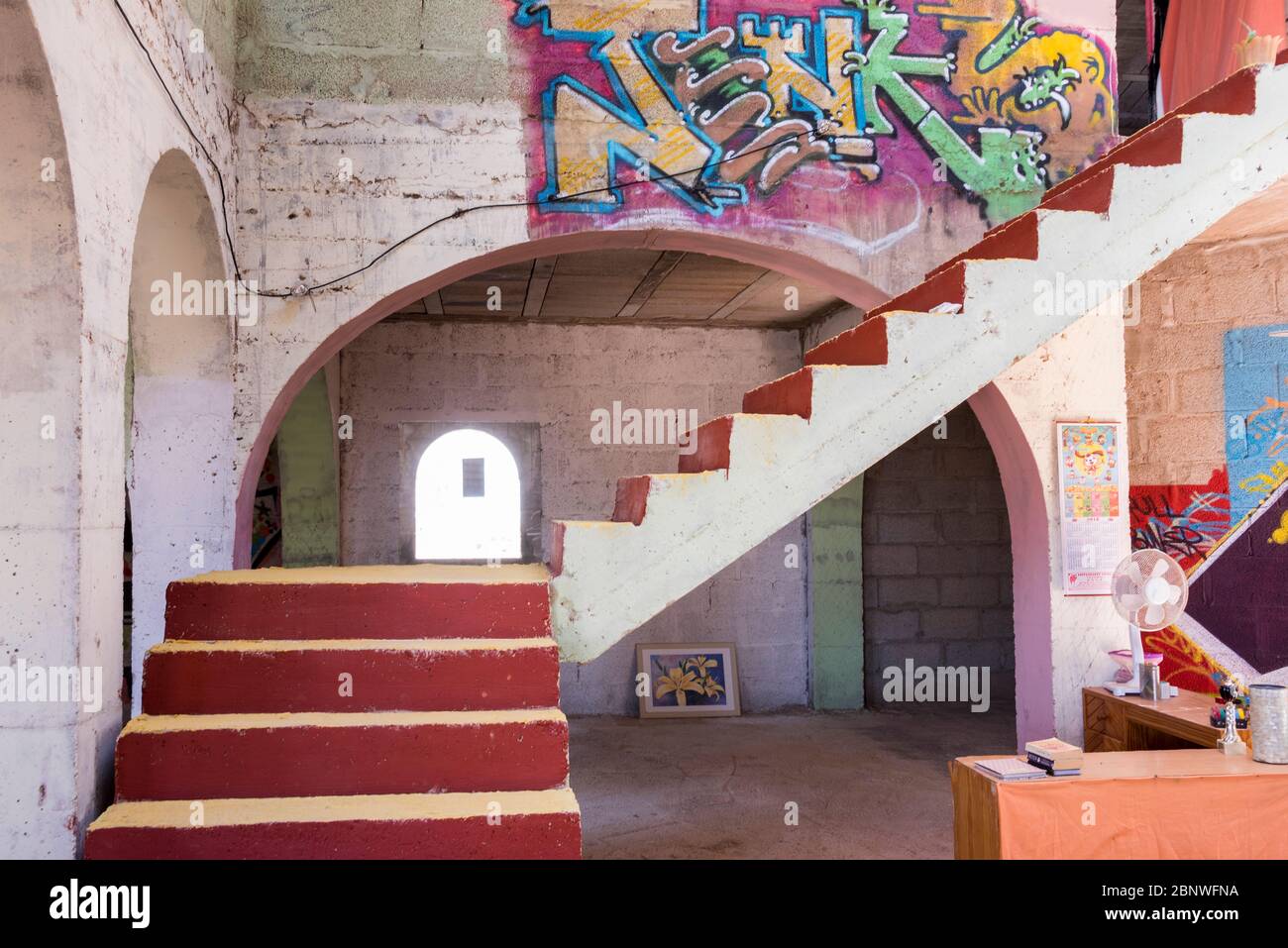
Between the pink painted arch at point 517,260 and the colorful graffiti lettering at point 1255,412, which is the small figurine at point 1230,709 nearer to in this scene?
the colorful graffiti lettering at point 1255,412

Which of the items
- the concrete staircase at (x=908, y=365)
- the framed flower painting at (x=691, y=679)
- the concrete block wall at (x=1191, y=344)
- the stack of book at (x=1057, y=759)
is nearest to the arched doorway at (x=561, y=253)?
the concrete block wall at (x=1191, y=344)

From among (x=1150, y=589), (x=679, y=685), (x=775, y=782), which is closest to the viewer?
Answer: (x=1150, y=589)

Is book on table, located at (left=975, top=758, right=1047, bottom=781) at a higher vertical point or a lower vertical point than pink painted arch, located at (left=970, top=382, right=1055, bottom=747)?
lower

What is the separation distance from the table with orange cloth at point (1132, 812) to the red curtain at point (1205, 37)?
466 cm

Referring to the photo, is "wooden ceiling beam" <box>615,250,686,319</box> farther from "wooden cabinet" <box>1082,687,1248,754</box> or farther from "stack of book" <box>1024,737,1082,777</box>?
"stack of book" <box>1024,737,1082,777</box>

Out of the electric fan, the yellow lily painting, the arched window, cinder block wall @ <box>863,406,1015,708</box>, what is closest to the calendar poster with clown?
the electric fan

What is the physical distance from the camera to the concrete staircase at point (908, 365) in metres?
3.65

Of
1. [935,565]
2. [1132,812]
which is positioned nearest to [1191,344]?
[1132,812]

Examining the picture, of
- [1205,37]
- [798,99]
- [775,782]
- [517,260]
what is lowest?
[775,782]

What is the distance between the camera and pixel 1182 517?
236 inches

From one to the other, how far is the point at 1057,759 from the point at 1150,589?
127cm

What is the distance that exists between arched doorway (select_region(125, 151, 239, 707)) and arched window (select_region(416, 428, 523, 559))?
14.5ft

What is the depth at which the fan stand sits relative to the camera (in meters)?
5.31

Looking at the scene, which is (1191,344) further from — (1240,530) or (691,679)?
(691,679)
